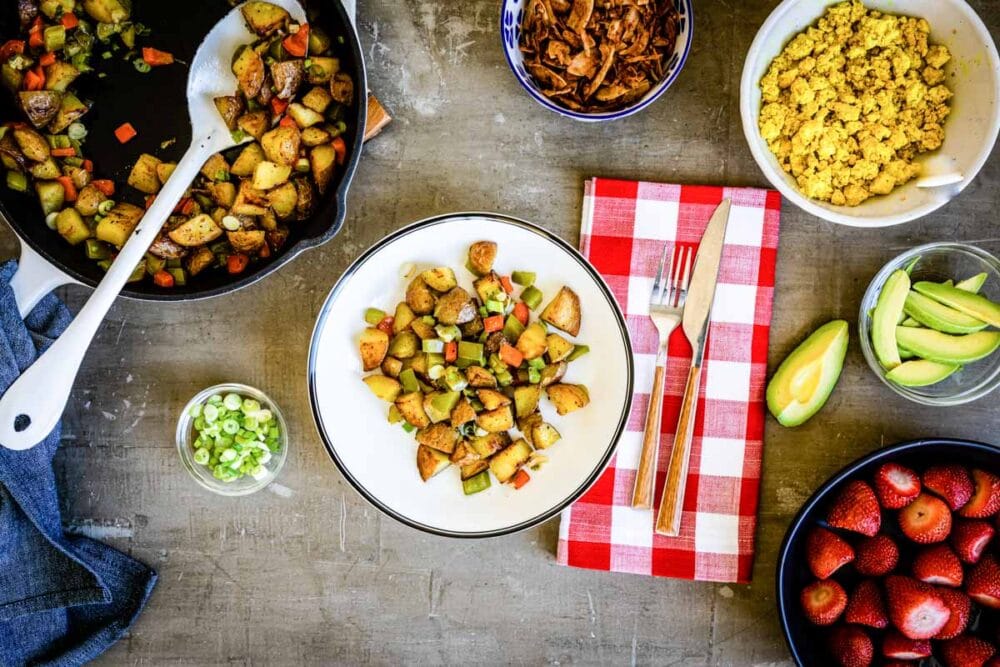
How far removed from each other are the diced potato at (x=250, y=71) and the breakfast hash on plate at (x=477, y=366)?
18.4 inches

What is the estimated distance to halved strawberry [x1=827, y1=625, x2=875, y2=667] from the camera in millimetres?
1525

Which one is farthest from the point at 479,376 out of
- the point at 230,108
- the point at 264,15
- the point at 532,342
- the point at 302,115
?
the point at 264,15

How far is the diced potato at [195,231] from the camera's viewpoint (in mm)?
1525

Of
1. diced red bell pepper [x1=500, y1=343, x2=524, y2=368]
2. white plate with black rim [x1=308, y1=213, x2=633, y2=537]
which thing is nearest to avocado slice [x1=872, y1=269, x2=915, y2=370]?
white plate with black rim [x1=308, y1=213, x2=633, y2=537]

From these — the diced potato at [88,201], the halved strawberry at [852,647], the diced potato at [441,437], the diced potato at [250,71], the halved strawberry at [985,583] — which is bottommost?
the halved strawberry at [852,647]

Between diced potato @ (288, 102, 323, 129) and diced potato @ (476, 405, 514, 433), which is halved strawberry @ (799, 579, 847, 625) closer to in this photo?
diced potato @ (476, 405, 514, 433)

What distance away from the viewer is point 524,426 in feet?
5.29

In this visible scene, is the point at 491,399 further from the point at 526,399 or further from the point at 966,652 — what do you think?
the point at 966,652

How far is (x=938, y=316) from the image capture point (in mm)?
1517

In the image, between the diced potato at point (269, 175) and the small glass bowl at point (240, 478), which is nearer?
the diced potato at point (269, 175)

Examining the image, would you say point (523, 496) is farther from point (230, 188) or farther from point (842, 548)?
point (230, 188)

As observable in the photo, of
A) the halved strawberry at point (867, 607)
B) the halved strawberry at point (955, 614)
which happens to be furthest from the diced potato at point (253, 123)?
the halved strawberry at point (955, 614)

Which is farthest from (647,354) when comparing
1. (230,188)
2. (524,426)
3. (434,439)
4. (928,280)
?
(230,188)

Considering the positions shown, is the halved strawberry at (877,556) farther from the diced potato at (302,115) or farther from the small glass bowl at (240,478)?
the diced potato at (302,115)
